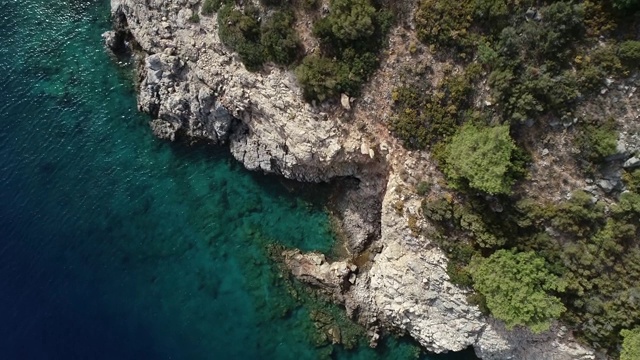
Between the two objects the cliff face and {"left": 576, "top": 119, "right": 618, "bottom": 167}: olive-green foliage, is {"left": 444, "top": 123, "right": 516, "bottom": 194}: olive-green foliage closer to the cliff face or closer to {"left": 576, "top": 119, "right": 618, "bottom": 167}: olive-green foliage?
the cliff face

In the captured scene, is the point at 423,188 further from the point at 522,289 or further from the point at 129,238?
the point at 129,238

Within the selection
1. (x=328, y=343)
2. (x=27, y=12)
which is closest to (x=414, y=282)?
(x=328, y=343)

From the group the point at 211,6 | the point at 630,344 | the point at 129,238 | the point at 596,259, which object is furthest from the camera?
the point at 129,238

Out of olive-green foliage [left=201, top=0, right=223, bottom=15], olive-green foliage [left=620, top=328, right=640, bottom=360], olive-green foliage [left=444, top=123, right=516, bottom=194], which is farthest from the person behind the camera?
olive-green foliage [left=201, top=0, right=223, bottom=15]

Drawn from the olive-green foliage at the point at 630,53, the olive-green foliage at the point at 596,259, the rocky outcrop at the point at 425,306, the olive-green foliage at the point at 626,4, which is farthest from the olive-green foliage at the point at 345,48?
the olive-green foliage at the point at 596,259

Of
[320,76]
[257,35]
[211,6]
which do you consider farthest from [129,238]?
[320,76]

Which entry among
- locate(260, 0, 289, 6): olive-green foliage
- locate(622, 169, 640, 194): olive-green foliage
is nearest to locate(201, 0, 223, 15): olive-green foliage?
locate(260, 0, 289, 6): olive-green foliage
